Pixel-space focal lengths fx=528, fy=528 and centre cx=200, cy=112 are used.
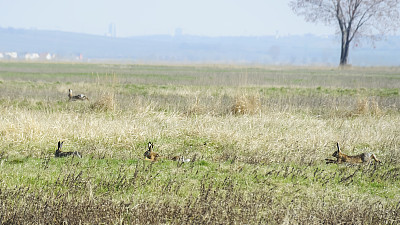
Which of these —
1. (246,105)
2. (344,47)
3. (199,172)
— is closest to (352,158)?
(199,172)

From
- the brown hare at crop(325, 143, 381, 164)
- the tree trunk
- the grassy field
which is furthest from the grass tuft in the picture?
the tree trunk

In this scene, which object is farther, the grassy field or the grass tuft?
the grass tuft

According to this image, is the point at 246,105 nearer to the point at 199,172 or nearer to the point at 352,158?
the point at 352,158

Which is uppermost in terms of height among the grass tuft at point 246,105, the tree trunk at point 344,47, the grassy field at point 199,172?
the tree trunk at point 344,47

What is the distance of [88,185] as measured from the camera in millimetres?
8648

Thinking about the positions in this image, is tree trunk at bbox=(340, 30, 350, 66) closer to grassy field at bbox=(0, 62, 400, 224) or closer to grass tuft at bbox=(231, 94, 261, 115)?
grassy field at bbox=(0, 62, 400, 224)

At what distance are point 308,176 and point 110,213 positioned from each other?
12.9 ft

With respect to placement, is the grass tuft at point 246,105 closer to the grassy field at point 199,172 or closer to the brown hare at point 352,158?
the grassy field at point 199,172

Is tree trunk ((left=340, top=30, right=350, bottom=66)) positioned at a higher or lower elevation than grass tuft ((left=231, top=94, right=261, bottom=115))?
higher

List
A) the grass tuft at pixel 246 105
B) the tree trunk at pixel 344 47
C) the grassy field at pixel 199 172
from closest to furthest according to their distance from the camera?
the grassy field at pixel 199 172 < the grass tuft at pixel 246 105 < the tree trunk at pixel 344 47

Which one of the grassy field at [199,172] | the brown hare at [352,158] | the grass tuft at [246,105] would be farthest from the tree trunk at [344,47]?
the brown hare at [352,158]

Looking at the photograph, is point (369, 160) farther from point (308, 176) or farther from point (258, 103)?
point (258, 103)

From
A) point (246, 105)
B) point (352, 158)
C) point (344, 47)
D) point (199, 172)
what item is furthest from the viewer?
point (344, 47)

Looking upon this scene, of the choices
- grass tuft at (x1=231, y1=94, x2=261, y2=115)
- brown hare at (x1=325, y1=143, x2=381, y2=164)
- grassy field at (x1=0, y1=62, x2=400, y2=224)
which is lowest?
grassy field at (x1=0, y1=62, x2=400, y2=224)
